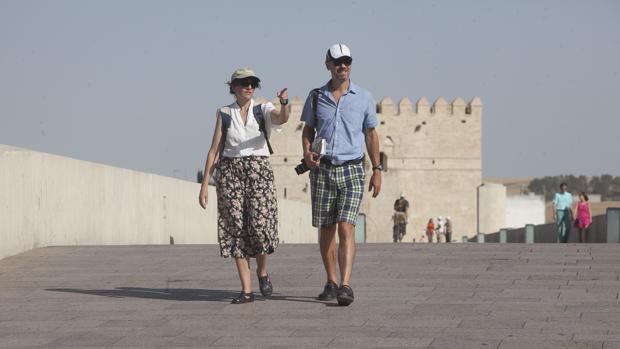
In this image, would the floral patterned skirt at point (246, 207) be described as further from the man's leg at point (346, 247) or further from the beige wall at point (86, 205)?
the beige wall at point (86, 205)

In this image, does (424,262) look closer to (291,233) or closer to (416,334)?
(416,334)

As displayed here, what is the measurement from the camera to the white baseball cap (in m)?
8.31

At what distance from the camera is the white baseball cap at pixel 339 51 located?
8.31 metres

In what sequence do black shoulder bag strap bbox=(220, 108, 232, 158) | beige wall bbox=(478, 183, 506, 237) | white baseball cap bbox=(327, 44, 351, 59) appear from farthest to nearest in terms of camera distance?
beige wall bbox=(478, 183, 506, 237)
black shoulder bag strap bbox=(220, 108, 232, 158)
white baseball cap bbox=(327, 44, 351, 59)

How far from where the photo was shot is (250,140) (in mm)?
8680

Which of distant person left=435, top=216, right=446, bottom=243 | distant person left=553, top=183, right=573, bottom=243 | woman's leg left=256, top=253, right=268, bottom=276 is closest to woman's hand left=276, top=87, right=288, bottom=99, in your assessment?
woman's leg left=256, top=253, right=268, bottom=276

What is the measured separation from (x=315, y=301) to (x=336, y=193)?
686 mm

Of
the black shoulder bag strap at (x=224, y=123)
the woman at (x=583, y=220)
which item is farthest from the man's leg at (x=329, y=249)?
the woman at (x=583, y=220)

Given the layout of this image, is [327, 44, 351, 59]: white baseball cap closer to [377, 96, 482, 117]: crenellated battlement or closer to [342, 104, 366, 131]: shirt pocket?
[342, 104, 366, 131]: shirt pocket

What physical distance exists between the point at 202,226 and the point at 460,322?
46.5ft

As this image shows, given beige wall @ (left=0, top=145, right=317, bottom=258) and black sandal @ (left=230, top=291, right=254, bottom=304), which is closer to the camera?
black sandal @ (left=230, top=291, right=254, bottom=304)

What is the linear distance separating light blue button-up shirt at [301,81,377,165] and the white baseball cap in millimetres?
238

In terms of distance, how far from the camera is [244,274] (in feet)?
28.1

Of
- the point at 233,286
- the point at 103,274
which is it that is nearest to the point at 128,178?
the point at 103,274
